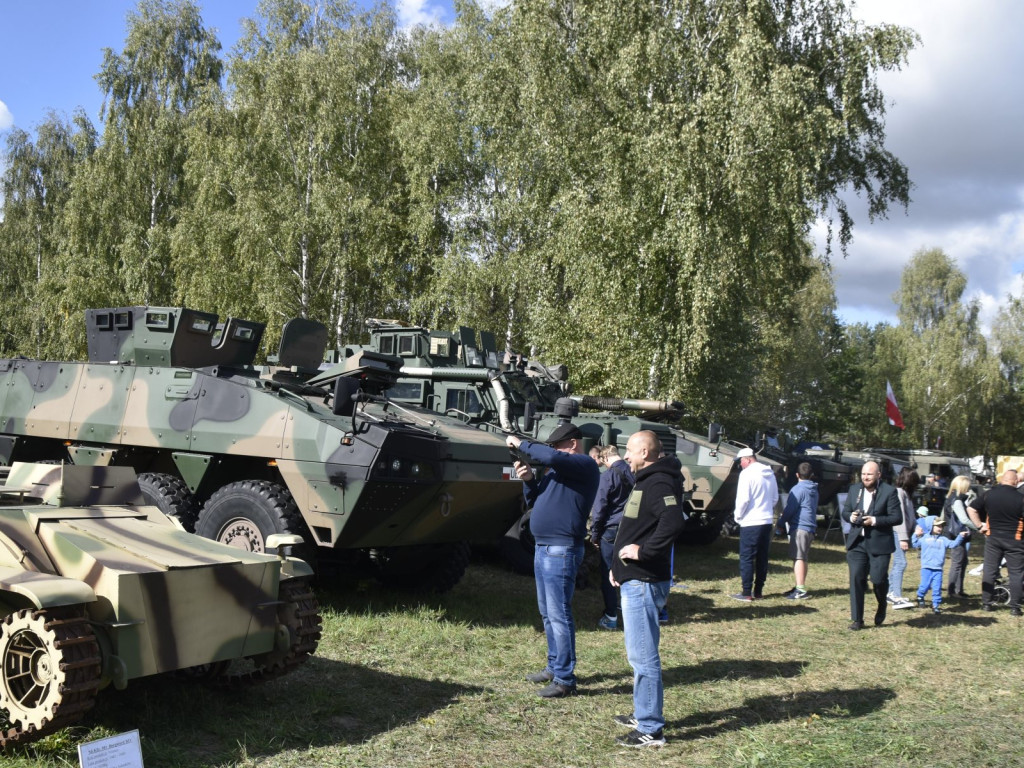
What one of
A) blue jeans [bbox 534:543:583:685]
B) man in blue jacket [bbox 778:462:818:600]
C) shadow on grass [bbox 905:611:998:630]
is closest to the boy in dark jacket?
blue jeans [bbox 534:543:583:685]

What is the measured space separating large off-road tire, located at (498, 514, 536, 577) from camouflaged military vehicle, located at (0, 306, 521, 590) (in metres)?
0.98

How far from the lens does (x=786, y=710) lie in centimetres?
588

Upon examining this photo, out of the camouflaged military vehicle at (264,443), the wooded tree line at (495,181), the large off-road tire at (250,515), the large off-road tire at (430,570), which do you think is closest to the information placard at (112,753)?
the camouflaged military vehicle at (264,443)

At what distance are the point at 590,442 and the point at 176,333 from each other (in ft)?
14.9

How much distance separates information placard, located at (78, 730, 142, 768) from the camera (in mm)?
3625

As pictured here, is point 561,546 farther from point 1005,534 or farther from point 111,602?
point 1005,534

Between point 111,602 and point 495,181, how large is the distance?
1933 centimetres

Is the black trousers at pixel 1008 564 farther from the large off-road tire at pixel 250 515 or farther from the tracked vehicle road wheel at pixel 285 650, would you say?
the tracked vehicle road wheel at pixel 285 650

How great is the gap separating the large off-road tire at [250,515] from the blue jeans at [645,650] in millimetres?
3141

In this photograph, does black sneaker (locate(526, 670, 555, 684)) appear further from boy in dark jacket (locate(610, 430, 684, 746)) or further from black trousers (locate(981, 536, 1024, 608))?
black trousers (locate(981, 536, 1024, 608))

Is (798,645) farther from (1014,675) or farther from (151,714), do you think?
(151,714)

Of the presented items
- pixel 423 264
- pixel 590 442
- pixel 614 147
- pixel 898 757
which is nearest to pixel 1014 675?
pixel 898 757

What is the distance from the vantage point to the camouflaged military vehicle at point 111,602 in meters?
4.17

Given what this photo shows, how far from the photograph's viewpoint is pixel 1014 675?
718cm
